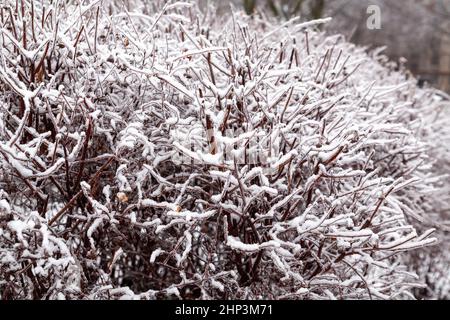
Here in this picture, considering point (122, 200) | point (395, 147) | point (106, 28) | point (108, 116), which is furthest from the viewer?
point (395, 147)

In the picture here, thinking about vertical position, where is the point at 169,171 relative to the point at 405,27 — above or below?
below

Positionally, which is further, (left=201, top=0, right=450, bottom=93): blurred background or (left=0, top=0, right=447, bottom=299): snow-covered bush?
(left=201, top=0, right=450, bottom=93): blurred background

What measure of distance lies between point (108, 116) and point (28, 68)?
0.47m

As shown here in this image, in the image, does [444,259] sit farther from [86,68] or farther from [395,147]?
[86,68]

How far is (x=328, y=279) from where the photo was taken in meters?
2.76

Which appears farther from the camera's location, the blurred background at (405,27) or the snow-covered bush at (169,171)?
the blurred background at (405,27)

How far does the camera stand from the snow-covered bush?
2.49 m

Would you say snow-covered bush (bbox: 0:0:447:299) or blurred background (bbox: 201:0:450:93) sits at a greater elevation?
blurred background (bbox: 201:0:450:93)

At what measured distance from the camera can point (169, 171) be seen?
9.52ft

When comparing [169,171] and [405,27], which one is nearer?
[169,171]

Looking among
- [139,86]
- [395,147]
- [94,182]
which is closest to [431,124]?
[395,147]

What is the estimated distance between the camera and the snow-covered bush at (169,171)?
249 cm

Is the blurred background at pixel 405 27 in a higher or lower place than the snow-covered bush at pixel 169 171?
higher

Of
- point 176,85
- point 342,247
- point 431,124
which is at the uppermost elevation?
point 431,124
